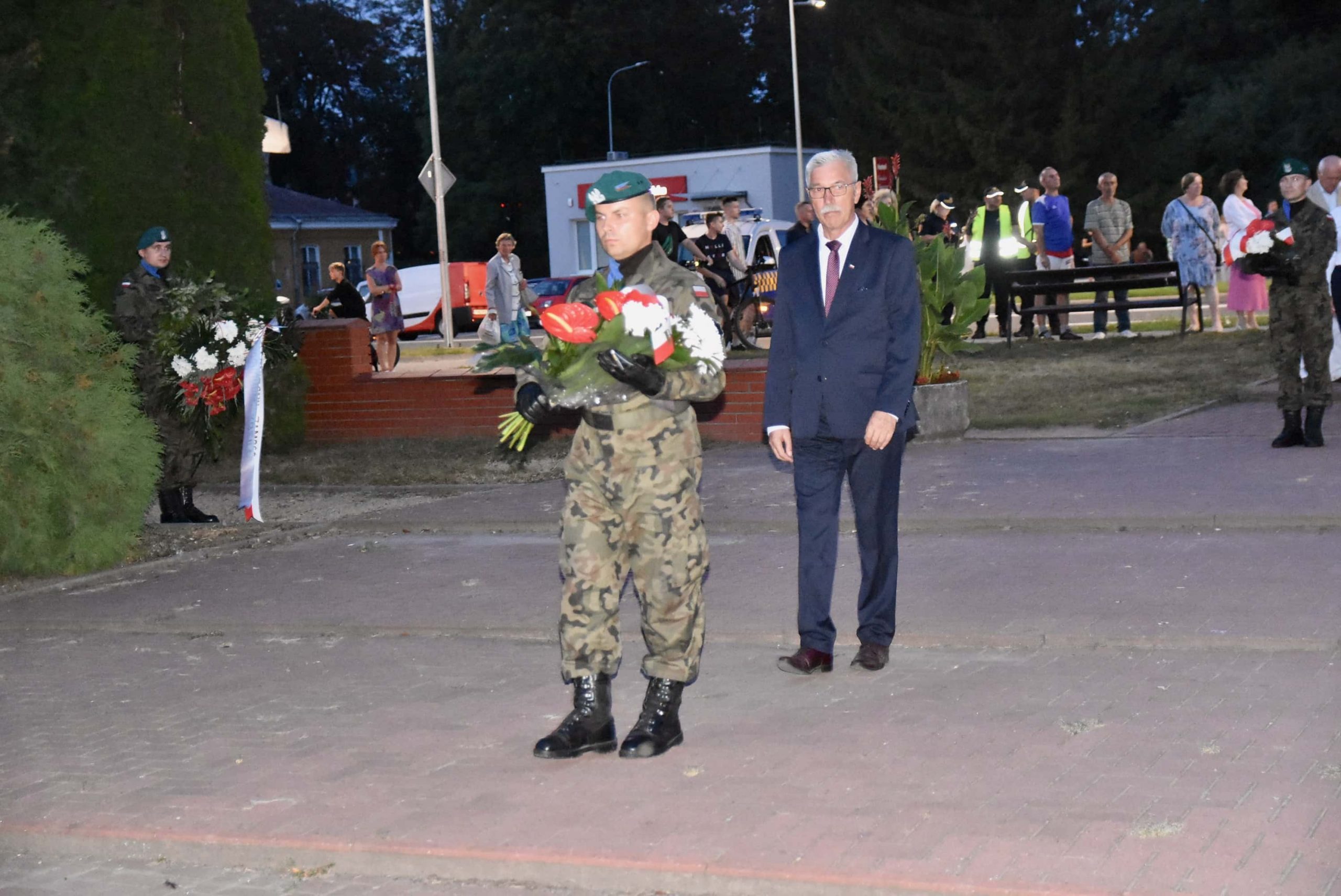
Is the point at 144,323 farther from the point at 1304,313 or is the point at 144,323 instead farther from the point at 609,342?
the point at 1304,313

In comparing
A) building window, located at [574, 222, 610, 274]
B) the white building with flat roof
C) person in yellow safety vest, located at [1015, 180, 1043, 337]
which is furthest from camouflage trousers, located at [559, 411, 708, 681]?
building window, located at [574, 222, 610, 274]

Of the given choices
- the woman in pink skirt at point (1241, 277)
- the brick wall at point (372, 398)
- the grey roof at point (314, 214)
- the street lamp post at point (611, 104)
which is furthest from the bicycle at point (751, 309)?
the grey roof at point (314, 214)

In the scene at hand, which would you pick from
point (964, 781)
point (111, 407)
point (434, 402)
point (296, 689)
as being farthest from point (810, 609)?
point (434, 402)

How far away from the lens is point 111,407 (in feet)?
32.9

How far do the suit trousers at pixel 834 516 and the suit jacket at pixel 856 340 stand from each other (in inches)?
3.5

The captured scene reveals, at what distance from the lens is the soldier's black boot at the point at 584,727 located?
5.68 metres

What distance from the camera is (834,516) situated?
6504 millimetres

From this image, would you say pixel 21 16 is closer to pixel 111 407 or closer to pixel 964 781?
pixel 111 407

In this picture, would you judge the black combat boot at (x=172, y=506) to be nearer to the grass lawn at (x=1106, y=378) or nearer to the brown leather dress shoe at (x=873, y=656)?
the grass lawn at (x=1106, y=378)

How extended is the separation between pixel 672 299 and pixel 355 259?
58944mm

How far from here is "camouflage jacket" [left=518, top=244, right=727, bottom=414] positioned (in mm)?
5504

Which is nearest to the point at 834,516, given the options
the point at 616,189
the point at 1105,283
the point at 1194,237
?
the point at 616,189

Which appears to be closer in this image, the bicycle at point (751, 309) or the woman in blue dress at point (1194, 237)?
the woman in blue dress at point (1194, 237)

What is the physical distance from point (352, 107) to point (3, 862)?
264 ft
